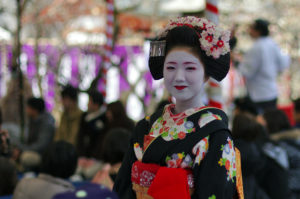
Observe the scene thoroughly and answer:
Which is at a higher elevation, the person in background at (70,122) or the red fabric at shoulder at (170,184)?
the red fabric at shoulder at (170,184)

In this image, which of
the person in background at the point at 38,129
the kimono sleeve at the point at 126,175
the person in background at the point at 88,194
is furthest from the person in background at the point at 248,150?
the person in background at the point at 38,129

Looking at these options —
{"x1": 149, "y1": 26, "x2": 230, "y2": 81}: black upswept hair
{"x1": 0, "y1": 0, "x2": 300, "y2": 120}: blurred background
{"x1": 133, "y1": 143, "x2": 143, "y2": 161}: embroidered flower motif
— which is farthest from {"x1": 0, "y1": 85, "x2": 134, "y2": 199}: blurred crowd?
{"x1": 0, "y1": 0, "x2": 300, "y2": 120}: blurred background

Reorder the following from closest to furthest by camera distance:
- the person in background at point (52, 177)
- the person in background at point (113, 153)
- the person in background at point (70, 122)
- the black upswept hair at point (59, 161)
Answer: the person in background at point (52, 177)
the black upswept hair at point (59, 161)
the person in background at point (113, 153)
the person in background at point (70, 122)

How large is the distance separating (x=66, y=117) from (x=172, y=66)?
4158 mm

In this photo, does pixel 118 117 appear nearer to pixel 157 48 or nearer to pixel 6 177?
pixel 6 177

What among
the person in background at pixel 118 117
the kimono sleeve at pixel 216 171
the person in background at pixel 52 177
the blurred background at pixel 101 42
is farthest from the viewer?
the blurred background at pixel 101 42

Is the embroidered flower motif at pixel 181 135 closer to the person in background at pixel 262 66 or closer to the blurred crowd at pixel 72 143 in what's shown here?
the blurred crowd at pixel 72 143

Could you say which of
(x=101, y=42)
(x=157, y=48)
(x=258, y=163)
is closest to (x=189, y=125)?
(x=157, y=48)

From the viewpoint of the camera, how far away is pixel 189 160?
2.28 meters

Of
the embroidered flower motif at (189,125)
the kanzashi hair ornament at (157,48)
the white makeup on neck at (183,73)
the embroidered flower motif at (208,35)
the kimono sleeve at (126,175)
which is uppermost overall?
the embroidered flower motif at (208,35)

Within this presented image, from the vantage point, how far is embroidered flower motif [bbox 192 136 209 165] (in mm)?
2258

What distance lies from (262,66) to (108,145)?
373cm

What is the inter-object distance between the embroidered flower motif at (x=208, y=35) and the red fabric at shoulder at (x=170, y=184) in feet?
2.04

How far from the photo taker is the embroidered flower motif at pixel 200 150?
2.26 meters
